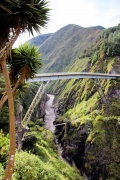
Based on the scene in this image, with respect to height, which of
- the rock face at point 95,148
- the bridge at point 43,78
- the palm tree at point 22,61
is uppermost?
the palm tree at point 22,61

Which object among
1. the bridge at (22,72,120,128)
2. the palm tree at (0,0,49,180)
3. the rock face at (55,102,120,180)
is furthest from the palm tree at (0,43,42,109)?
the rock face at (55,102,120,180)

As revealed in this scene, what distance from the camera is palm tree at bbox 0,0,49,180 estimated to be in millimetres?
8766

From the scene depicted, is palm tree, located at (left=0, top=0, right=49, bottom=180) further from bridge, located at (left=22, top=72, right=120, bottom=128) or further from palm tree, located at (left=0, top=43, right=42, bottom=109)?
bridge, located at (left=22, top=72, right=120, bottom=128)

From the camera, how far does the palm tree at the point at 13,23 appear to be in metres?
8.77

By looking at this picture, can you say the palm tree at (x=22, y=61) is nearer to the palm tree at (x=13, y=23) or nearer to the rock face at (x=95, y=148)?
the palm tree at (x=13, y=23)

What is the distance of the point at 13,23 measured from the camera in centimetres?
Result: 954

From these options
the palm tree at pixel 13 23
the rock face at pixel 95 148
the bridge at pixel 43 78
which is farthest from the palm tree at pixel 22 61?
the rock face at pixel 95 148

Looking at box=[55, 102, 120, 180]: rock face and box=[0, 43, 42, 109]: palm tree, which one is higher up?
box=[0, 43, 42, 109]: palm tree

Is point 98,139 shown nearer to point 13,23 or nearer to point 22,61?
point 22,61

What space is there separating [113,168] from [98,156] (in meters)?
3.97

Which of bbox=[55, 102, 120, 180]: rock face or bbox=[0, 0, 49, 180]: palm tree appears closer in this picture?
bbox=[0, 0, 49, 180]: palm tree

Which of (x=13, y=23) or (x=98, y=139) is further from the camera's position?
(x=98, y=139)

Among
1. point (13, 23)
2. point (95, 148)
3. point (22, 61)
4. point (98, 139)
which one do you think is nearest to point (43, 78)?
point (98, 139)

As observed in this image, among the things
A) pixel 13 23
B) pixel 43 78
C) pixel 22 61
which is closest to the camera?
pixel 13 23
